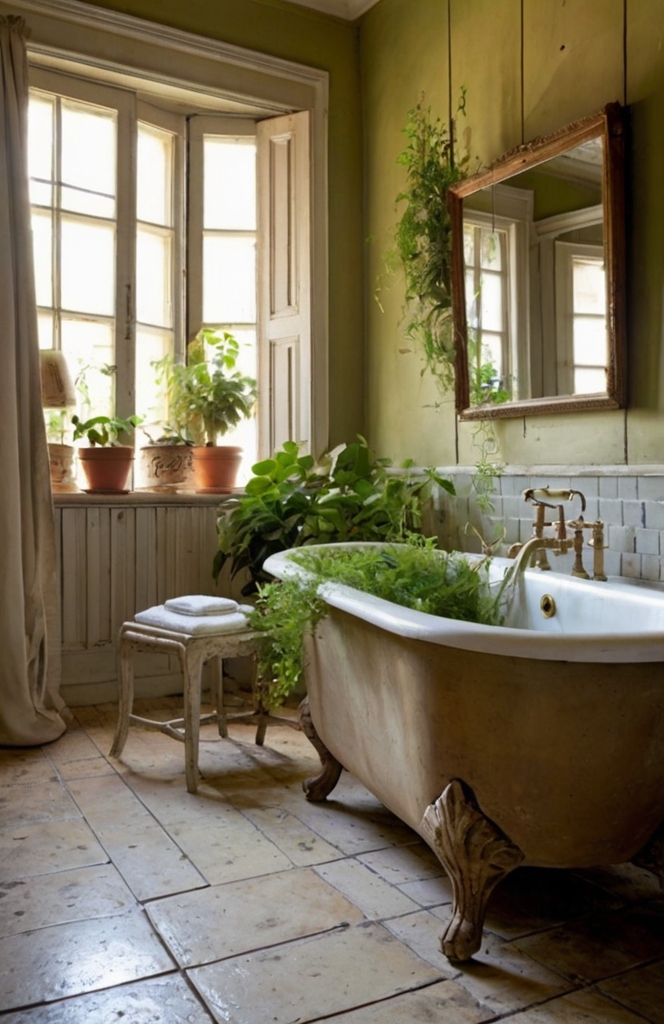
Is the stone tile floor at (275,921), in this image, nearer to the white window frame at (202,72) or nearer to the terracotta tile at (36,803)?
the terracotta tile at (36,803)

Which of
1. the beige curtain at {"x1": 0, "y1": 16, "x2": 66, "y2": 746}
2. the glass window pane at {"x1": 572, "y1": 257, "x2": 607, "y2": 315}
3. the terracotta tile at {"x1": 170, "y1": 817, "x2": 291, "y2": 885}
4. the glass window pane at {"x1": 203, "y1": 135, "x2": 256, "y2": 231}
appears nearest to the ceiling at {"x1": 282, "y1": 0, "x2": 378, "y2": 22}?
the glass window pane at {"x1": 203, "y1": 135, "x2": 256, "y2": 231}

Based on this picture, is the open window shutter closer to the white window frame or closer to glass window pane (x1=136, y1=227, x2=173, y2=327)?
the white window frame

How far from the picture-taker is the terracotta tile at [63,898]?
172 cm

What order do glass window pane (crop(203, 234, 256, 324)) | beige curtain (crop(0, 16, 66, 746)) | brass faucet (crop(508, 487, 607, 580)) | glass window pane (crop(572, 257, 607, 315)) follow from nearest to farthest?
brass faucet (crop(508, 487, 607, 580))
glass window pane (crop(572, 257, 607, 315))
beige curtain (crop(0, 16, 66, 746))
glass window pane (crop(203, 234, 256, 324))

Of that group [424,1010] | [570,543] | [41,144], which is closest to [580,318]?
[570,543]

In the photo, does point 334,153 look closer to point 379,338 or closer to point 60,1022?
point 379,338

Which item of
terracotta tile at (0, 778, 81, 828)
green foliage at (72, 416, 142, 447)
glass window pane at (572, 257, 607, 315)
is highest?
glass window pane at (572, 257, 607, 315)

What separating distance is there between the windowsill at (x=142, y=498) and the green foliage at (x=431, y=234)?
105 cm

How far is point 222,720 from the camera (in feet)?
9.22

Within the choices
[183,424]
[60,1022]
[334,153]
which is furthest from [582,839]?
[334,153]

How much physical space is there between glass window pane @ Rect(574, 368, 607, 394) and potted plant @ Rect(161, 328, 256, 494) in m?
1.53

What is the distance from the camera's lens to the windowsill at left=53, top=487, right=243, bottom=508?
3.30 meters

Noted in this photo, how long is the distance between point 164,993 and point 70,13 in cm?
334

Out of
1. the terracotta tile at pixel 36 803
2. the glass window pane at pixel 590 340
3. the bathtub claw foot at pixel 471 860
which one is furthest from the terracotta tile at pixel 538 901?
the glass window pane at pixel 590 340
